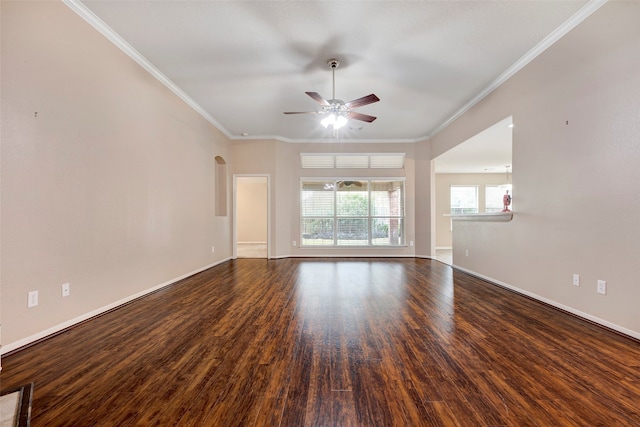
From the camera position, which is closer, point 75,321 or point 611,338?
point 611,338

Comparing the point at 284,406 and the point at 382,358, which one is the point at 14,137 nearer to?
the point at 284,406

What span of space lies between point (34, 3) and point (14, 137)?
3.66ft

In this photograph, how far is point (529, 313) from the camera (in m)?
2.78

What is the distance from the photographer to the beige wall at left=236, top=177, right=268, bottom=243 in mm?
9844

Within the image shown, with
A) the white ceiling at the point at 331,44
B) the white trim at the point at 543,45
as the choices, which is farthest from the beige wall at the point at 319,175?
the white trim at the point at 543,45

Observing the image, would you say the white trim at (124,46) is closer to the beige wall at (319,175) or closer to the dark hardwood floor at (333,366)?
the beige wall at (319,175)

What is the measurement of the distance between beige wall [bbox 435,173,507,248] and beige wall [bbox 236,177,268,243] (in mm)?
6293

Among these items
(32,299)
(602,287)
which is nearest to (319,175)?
(602,287)

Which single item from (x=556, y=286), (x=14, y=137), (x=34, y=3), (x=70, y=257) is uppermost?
(x=34, y=3)

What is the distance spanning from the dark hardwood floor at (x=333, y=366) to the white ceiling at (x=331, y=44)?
2951mm

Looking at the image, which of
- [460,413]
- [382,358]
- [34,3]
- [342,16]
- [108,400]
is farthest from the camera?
[342,16]

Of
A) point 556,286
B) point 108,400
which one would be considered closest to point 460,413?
point 108,400

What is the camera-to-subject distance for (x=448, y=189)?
387 inches

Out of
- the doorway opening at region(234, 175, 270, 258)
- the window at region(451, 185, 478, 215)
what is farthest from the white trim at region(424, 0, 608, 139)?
the doorway opening at region(234, 175, 270, 258)
